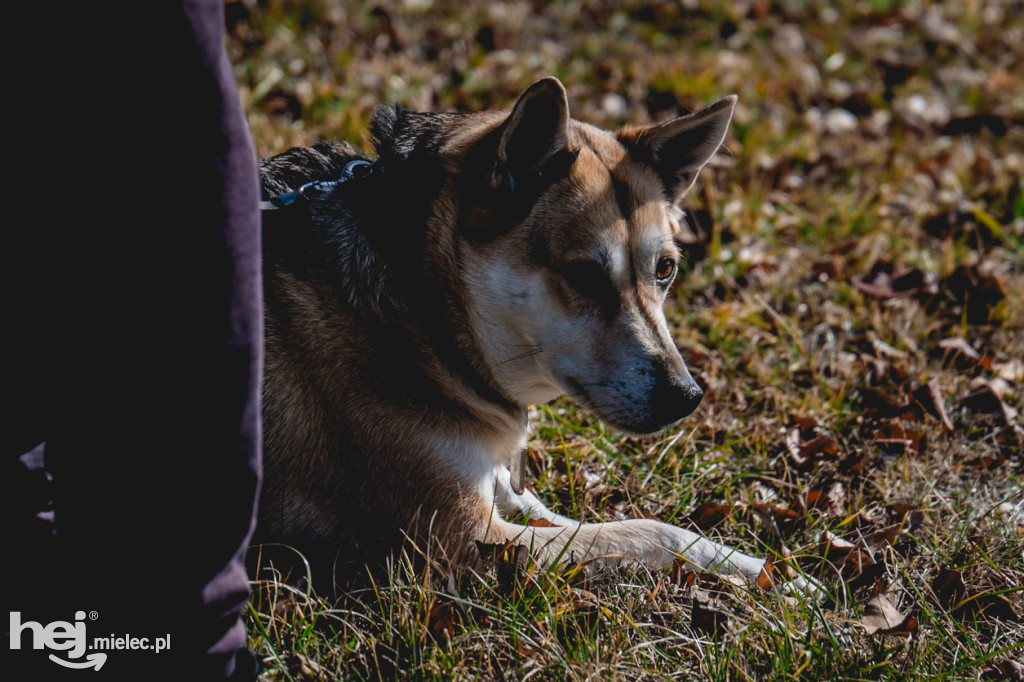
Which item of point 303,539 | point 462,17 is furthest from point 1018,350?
point 462,17

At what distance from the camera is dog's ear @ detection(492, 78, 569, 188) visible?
8.49 ft

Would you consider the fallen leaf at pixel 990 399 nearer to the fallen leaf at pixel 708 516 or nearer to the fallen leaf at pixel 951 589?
the fallen leaf at pixel 951 589

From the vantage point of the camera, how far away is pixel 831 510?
3.18m

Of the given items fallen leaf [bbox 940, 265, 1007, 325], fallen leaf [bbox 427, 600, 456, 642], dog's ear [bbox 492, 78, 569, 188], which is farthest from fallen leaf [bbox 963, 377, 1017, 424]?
fallen leaf [bbox 427, 600, 456, 642]

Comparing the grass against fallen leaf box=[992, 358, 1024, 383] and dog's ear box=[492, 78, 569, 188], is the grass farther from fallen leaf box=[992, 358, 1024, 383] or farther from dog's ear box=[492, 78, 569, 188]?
dog's ear box=[492, 78, 569, 188]

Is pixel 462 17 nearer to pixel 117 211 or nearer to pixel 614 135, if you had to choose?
pixel 614 135

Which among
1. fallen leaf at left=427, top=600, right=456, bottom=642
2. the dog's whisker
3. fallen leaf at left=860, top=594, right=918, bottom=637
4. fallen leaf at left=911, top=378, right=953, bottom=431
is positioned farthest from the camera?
fallen leaf at left=911, top=378, right=953, bottom=431

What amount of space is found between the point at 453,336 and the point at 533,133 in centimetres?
69

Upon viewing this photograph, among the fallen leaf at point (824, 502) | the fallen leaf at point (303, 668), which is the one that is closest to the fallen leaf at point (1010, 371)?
the fallen leaf at point (824, 502)

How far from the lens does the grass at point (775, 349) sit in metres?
2.45

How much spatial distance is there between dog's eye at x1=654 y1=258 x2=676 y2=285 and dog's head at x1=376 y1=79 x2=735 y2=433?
0.16m

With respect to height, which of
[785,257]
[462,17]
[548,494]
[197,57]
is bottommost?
[548,494]

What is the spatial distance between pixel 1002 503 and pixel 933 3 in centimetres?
664

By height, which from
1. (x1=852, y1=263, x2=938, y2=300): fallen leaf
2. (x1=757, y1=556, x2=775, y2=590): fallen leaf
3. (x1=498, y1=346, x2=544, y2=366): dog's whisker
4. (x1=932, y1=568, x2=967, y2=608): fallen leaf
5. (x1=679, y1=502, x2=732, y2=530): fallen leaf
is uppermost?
(x1=498, y1=346, x2=544, y2=366): dog's whisker
